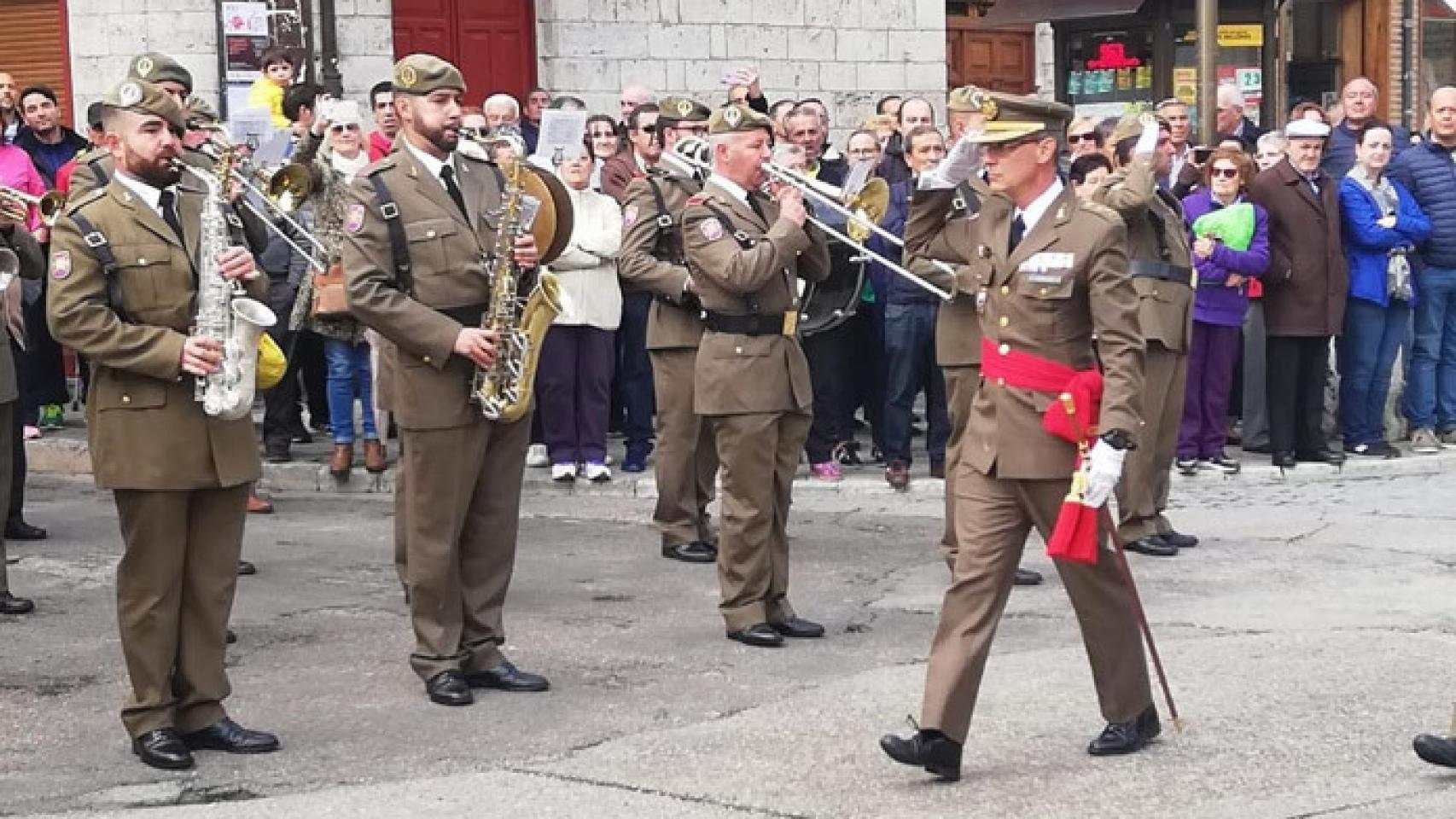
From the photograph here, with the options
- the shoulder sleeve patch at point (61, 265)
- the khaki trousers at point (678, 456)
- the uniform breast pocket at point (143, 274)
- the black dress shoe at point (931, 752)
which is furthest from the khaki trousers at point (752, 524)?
the shoulder sleeve patch at point (61, 265)

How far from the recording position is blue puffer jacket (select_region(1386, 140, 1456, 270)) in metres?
13.5

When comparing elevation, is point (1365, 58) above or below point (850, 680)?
above

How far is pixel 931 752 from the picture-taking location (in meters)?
6.47

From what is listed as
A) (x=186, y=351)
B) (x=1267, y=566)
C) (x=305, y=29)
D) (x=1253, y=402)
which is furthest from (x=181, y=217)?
(x=305, y=29)

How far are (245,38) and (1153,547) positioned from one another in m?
8.72

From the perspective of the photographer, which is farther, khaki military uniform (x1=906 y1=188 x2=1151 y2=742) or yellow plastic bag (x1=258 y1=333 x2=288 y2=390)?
yellow plastic bag (x1=258 y1=333 x2=288 y2=390)

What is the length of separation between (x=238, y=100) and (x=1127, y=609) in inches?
414

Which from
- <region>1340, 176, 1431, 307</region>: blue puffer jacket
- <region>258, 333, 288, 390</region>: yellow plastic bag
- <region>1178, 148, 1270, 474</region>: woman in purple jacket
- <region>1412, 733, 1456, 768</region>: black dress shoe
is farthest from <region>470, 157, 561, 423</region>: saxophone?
<region>1340, 176, 1431, 307</region>: blue puffer jacket

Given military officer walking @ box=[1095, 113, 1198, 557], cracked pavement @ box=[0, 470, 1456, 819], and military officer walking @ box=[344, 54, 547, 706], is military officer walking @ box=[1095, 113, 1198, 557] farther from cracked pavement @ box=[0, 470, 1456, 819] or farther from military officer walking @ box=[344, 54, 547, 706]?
military officer walking @ box=[344, 54, 547, 706]

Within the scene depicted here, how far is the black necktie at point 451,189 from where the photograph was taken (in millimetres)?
7617

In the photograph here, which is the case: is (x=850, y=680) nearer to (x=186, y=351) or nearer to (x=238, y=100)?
(x=186, y=351)

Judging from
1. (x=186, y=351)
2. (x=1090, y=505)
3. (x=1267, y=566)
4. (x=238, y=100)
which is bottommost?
(x=1267, y=566)

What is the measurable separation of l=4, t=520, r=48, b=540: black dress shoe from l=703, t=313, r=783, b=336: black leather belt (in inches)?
165

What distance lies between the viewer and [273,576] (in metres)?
10.0
